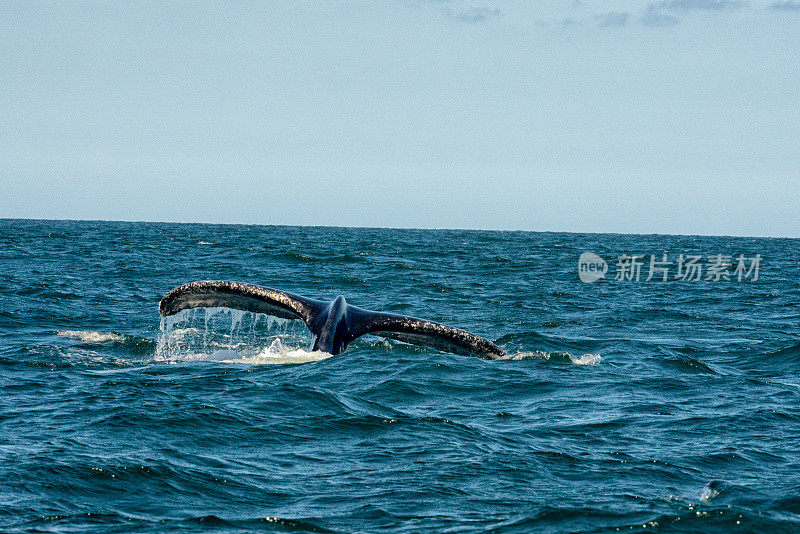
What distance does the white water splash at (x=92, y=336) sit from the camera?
14124 millimetres

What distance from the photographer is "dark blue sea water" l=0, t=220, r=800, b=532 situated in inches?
249

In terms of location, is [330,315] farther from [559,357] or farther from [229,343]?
[229,343]

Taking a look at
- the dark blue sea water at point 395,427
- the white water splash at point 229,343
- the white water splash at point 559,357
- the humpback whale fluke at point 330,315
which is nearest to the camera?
the dark blue sea water at point 395,427

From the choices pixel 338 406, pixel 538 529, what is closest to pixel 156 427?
pixel 338 406

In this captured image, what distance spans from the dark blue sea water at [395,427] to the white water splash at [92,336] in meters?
0.10

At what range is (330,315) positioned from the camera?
1156 centimetres

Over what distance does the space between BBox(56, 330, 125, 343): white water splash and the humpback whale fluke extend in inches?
140

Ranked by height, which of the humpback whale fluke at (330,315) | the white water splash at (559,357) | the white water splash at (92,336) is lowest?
the white water splash at (92,336)

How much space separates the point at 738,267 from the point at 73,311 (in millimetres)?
32569

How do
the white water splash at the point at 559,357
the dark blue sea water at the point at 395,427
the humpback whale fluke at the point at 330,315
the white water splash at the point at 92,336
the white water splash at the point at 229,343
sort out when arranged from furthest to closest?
1. the white water splash at the point at 92,336
2. the white water splash at the point at 559,357
3. the white water splash at the point at 229,343
4. the humpback whale fluke at the point at 330,315
5. the dark blue sea water at the point at 395,427

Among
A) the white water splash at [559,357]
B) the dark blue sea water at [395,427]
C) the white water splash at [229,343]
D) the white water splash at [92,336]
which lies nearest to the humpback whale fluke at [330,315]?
the white water splash at [229,343]

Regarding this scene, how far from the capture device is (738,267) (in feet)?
138

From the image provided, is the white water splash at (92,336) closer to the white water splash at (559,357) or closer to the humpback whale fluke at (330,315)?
the humpback whale fluke at (330,315)

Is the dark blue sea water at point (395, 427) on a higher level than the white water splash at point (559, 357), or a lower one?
lower
